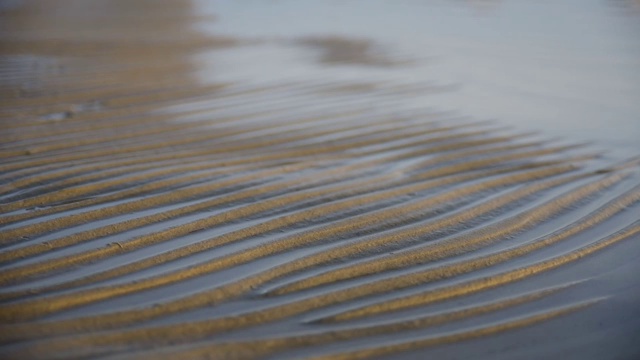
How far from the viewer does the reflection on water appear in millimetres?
3859

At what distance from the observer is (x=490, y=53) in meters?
5.60

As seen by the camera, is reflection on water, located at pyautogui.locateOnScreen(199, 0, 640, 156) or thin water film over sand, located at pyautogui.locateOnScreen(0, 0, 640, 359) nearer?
thin water film over sand, located at pyautogui.locateOnScreen(0, 0, 640, 359)

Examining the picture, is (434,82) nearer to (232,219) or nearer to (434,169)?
(434,169)

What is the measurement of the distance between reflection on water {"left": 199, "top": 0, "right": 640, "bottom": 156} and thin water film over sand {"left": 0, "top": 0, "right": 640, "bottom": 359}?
0.04 meters

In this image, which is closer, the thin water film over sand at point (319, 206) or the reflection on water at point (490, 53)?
the thin water film over sand at point (319, 206)

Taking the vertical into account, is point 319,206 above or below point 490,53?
below

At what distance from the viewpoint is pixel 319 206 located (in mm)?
2498

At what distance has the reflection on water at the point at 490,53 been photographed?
3859mm

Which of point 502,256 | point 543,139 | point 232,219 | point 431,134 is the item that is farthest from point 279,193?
point 543,139

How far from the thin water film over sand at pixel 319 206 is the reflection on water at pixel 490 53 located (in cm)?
4

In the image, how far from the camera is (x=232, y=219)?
2.37 meters

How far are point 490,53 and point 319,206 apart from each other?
3457 mm

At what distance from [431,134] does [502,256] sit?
1.35 m

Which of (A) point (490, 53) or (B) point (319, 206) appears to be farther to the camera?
(A) point (490, 53)
